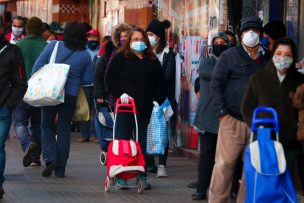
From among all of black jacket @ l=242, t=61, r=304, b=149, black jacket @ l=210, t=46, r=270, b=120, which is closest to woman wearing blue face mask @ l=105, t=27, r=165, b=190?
black jacket @ l=210, t=46, r=270, b=120

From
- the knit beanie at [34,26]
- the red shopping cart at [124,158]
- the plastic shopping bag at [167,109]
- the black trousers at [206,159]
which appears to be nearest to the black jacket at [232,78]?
the black trousers at [206,159]

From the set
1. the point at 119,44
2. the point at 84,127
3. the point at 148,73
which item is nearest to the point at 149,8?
the point at 84,127

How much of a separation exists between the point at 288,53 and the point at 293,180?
1059 millimetres

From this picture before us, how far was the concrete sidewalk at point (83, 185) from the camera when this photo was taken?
10.8 m

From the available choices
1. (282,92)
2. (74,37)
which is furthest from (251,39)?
(74,37)

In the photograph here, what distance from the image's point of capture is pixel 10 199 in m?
10.6

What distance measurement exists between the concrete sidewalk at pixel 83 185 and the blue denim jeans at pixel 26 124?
34cm

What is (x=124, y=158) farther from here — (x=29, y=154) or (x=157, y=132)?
(x=29, y=154)

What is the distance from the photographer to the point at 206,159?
35.4ft

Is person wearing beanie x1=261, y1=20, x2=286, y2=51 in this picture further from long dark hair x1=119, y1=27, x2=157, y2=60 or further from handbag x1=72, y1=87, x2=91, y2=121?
handbag x1=72, y1=87, x2=91, y2=121

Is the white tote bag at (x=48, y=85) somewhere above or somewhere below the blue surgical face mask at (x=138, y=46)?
below

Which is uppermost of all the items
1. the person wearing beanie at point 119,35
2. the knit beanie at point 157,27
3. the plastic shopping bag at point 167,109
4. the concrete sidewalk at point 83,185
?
the knit beanie at point 157,27

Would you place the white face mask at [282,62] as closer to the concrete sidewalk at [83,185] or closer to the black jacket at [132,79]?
the concrete sidewalk at [83,185]

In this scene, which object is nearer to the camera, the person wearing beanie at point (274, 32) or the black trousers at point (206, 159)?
the black trousers at point (206, 159)
